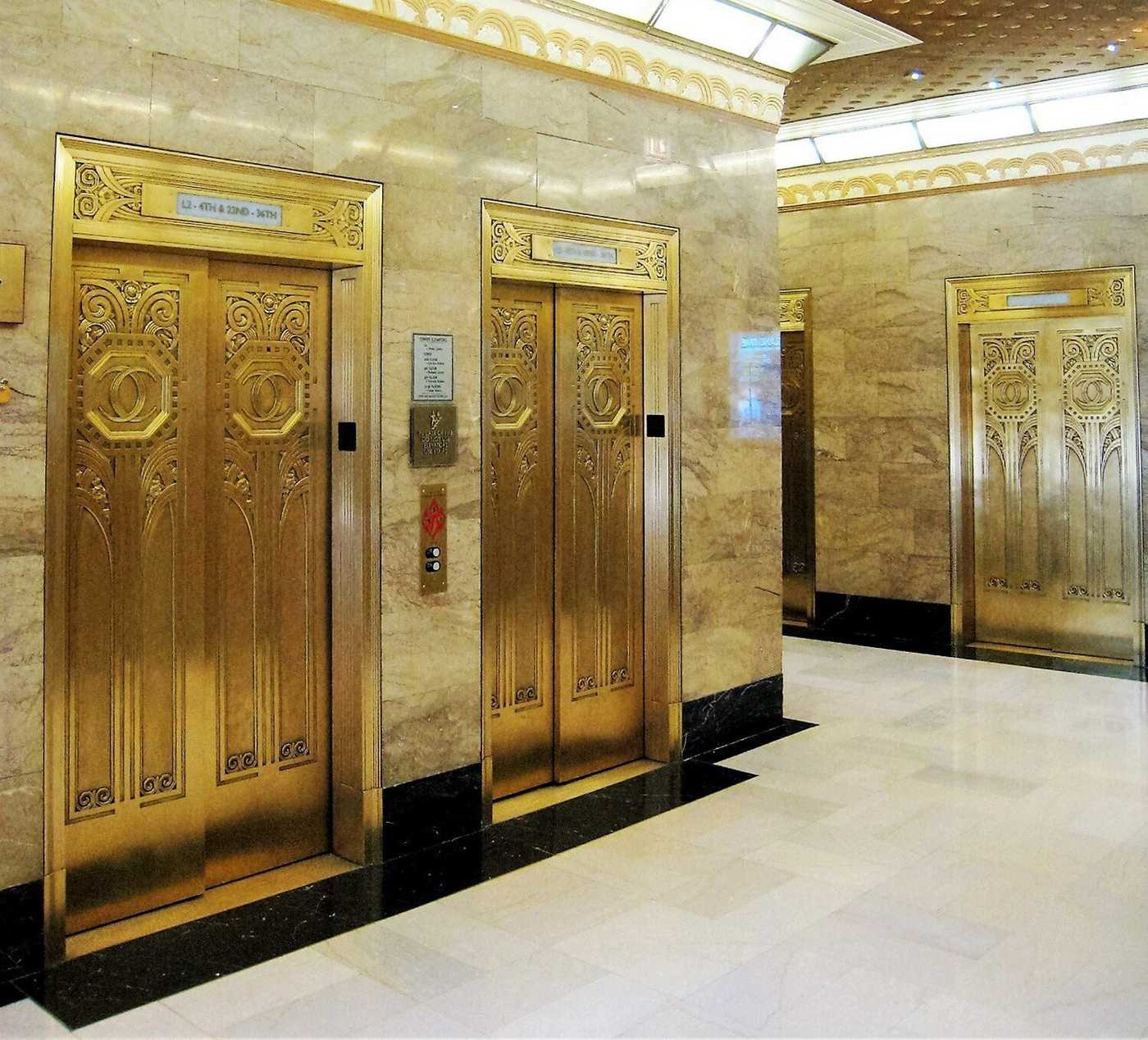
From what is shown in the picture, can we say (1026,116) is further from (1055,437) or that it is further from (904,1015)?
(904,1015)

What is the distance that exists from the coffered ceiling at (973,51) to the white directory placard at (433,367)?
315cm

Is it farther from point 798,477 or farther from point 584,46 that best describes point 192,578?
point 798,477

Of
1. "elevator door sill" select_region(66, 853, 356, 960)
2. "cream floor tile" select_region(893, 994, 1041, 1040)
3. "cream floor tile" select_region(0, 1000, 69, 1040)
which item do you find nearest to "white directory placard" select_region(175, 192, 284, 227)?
"elevator door sill" select_region(66, 853, 356, 960)

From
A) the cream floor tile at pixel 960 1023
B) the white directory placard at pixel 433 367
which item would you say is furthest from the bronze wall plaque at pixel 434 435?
the cream floor tile at pixel 960 1023

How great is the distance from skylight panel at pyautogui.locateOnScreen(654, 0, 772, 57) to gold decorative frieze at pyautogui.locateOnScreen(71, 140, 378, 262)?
216cm

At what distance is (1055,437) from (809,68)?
3407mm

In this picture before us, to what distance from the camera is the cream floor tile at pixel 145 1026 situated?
3.11 meters

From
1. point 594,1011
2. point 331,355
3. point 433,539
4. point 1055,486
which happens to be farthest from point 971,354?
point 594,1011

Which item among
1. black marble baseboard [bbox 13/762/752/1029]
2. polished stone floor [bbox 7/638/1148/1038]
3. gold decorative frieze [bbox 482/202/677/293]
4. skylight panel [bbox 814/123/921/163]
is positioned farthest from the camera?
skylight panel [bbox 814/123/921/163]

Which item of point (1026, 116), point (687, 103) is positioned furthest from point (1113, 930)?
point (1026, 116)

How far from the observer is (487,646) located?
502 centimetres

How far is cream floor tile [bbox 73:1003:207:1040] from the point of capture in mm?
3105

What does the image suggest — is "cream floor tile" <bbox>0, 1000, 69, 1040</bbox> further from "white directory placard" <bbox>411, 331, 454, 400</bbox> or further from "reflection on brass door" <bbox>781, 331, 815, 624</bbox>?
"reflection on brass door" <bbox>781, 331, 815, 624</bbox>

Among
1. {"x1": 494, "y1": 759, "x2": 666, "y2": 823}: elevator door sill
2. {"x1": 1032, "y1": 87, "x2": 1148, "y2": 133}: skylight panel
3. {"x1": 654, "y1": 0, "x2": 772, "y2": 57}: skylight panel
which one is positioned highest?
{"x1": 1032, "y1": 87, "x2": 1148, "y2": 133}: skylight panel
